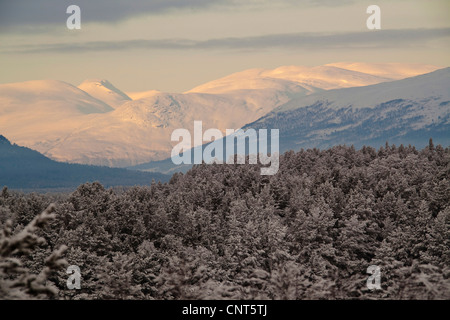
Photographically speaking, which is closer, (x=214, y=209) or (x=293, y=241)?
(x=293, y=241)

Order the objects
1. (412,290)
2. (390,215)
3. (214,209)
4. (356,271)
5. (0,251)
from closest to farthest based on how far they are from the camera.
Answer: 1. (0,251)
2. (412,290)
3. (356,271)
4. (390,215)
5. (214,209)

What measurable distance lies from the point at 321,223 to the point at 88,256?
34.2m

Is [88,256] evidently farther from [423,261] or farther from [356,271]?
[423,261]

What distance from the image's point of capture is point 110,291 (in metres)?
48.7

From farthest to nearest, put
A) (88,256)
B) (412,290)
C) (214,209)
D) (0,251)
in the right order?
(214,209) → (88,256) → (412,290) → (0,251)

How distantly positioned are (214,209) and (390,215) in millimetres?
33807

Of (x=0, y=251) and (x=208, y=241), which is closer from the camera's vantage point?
(x=0, y=251)

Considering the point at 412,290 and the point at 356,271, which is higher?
the point at 412,290

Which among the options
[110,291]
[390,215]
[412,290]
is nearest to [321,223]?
[390,215]

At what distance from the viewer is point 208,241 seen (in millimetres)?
112375
